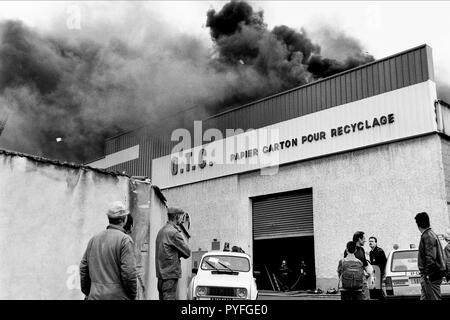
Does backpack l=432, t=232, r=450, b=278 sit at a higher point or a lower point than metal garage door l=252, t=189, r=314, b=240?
lower

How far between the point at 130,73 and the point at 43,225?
504 inches

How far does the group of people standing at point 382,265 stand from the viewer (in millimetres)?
5598

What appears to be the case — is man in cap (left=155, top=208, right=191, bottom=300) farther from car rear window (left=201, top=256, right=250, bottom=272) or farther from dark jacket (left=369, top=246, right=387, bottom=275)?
dark jacket (left=369, top=246, right=387, bottom=275)

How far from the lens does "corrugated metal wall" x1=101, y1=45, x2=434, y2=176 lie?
17.0 m

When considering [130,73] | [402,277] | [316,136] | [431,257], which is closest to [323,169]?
[316,136]

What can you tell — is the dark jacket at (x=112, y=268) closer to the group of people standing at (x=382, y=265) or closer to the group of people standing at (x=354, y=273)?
the group of people standing at (x=382, y=265)


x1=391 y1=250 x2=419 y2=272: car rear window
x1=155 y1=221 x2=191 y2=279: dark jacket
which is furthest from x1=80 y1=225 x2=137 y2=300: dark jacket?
x1=391 y1=250 x2=419 y2=272: car rear window

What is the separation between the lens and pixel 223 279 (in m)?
9.49

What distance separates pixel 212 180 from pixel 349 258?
1675 cm

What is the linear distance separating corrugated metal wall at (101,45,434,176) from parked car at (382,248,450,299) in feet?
28.1

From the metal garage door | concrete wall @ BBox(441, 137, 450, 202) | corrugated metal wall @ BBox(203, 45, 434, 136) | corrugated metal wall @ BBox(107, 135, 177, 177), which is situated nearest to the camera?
concrete wall @ BBox(441, 137, 450, 202)
